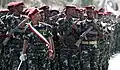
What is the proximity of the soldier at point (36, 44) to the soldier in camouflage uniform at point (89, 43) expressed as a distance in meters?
1.34

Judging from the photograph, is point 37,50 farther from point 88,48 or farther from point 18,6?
point 18,6

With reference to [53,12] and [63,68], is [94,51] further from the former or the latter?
[53,12]

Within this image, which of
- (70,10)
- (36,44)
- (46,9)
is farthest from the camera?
(46,9)

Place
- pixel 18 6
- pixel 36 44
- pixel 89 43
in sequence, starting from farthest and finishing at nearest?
pixel 18 6 < pixel 89 43 < pixel 36 44

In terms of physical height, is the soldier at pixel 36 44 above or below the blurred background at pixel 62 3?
above

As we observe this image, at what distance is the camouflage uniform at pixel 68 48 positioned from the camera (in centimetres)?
845

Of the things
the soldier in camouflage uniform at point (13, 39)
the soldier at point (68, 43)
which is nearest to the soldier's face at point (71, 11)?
the soldier at point (68, 43)

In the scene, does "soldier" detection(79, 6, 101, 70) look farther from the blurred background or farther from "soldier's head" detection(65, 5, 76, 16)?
the blurred background

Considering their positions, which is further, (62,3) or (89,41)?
(62,3)

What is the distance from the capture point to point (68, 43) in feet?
28.0

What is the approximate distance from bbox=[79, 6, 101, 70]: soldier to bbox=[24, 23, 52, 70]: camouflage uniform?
1.34 metres

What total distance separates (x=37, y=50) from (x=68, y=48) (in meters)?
1.33

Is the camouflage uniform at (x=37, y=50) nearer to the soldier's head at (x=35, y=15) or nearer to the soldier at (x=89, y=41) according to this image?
the soldier's head at (x=35, y=15)

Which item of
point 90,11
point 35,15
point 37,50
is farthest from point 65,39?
point 35,15
